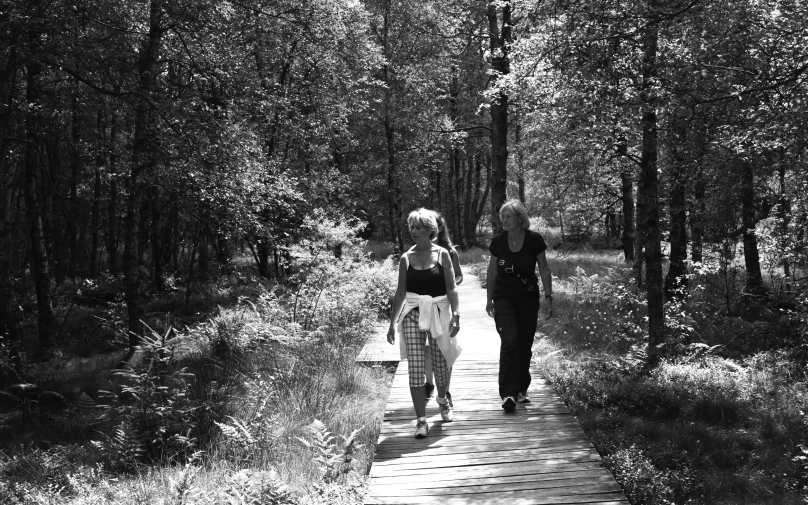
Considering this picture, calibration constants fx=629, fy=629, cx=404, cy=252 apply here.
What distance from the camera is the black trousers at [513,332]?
6.84 metres

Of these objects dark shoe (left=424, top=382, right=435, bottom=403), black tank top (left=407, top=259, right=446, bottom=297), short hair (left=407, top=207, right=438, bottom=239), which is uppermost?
short hair (left=407, top=207, right=438, bottom=239)

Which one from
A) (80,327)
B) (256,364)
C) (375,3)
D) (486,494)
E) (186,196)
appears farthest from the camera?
(375,3)

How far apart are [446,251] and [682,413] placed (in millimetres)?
4332

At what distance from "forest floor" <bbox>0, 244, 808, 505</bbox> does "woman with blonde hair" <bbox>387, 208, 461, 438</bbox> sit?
3.07 ft

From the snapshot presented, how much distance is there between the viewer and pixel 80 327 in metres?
19.4

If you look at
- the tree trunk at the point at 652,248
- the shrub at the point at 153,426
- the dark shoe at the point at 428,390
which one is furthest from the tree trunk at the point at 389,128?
the dark shoe at the point at 428,390

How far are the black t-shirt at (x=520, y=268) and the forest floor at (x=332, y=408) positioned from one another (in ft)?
6.20

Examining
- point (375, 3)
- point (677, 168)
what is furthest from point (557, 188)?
point (375, 3)

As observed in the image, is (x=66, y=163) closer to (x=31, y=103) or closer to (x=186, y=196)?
(x=31, y=103)

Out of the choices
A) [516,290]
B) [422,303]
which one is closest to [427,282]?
[422,303]

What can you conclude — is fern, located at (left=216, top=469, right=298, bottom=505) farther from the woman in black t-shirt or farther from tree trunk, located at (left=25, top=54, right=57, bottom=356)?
tree trunk, located at (left=25, top=54, right=57, bottom=356)

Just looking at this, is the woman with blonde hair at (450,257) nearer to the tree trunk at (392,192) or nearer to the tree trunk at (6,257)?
the tree trunk at (6,257)

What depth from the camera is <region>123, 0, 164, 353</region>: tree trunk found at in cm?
1354

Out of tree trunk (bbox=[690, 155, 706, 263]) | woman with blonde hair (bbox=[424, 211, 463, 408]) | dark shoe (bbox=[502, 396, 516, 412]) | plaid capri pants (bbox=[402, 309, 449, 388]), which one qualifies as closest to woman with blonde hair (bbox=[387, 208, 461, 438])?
plaid capri pants (bbox=[402, 309, 449, 388])
